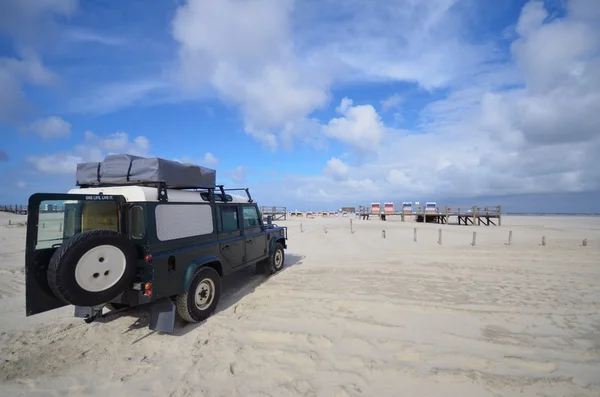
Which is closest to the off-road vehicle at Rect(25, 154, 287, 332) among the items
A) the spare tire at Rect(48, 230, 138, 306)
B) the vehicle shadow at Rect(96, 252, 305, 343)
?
the spare tire at Rect(48, 230, 138, 306)

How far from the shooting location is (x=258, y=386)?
322cm

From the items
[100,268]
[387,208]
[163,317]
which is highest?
[387,208]

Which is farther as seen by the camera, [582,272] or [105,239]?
[582,272]

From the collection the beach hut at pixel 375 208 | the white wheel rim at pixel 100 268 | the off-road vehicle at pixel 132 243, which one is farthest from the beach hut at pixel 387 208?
the white wheel rim at pixel 100 268

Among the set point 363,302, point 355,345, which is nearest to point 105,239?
point 355,345

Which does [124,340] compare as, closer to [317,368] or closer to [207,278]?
[207,278]

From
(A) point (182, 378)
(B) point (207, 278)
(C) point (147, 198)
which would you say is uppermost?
(C) point (147, 198)

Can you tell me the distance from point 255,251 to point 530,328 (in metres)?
5.54

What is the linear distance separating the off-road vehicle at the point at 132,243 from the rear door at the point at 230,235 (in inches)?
1.2

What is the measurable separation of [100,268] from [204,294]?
190cm

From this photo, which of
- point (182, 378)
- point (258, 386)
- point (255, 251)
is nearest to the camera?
point (258, 386)

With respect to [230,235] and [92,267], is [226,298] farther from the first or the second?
[92,267]

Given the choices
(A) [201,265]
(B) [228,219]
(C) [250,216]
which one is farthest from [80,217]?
(C) [250,216]

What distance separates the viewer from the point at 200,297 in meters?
5.13
